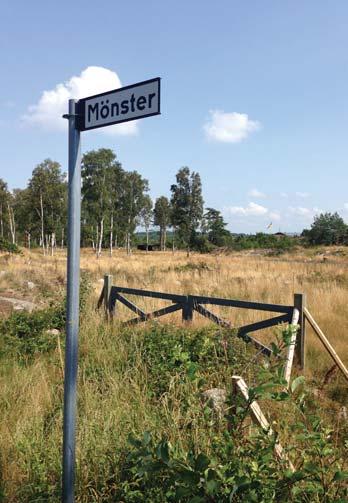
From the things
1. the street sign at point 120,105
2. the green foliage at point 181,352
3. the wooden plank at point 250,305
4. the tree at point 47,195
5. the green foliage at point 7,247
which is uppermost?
the tree at point 47,195

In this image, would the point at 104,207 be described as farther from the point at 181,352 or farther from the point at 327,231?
the point at 181,352

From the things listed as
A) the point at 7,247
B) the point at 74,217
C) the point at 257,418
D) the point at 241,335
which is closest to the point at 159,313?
the point at 241,335

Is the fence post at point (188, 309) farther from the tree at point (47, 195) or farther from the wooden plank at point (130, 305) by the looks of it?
the tree at point (47, 195)

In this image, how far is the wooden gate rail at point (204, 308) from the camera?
18.1 feet

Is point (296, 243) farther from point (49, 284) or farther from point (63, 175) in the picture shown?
point (49, 284)

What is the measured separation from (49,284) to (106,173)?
31321mm

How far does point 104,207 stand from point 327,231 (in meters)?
26.5

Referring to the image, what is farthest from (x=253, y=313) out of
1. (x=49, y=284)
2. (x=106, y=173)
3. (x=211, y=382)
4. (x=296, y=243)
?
(x=296, y=243)

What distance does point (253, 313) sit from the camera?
26.0 ft

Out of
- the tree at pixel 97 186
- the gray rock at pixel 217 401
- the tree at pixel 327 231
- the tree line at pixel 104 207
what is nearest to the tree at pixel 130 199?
the tree line at pixel 104 207

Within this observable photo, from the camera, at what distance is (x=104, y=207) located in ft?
144

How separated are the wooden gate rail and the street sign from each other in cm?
313

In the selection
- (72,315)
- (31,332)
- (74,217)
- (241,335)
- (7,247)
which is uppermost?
(74,217)

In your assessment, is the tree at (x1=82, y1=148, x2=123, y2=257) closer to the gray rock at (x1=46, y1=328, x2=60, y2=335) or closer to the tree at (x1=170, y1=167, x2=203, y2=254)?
the tree at (x1=170, y1=167, x2=203, y2=254)
